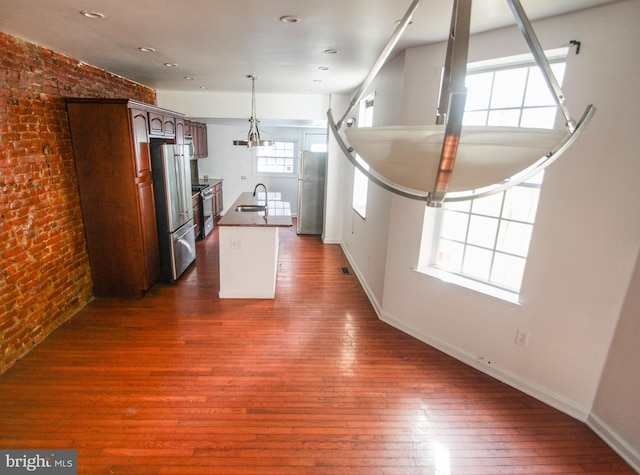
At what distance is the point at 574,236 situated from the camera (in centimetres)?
217

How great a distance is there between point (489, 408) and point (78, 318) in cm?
375

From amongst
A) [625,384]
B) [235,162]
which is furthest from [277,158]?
[625,384]

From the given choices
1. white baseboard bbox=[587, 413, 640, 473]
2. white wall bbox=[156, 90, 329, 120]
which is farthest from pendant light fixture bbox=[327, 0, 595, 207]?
white wall bbox=[156, 90, 329, 120]

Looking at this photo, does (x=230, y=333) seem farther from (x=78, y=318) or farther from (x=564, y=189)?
(x=564, y=189)

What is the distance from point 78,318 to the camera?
132 inches

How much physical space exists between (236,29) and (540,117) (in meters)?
2.25

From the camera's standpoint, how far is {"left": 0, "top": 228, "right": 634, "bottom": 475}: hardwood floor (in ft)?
6.39

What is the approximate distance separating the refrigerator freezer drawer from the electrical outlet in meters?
3.73

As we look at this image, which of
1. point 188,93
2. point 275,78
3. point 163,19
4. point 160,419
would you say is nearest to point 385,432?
point 160,419

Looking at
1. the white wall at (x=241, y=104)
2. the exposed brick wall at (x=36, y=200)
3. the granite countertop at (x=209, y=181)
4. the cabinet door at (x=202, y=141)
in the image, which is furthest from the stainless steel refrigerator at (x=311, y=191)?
the exposed brick wall at (x=36, y=200)

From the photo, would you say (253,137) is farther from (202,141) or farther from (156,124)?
(202,141)

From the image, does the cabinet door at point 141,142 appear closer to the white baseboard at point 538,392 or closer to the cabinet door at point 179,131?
the cabinet door at point 179,131

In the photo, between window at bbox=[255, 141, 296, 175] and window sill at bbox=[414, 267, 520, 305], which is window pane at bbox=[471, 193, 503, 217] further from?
window at bbox=[255, 141, 296, 175]

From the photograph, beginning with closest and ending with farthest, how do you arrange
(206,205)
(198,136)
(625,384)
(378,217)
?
1. (625,384)
2. (378,217)
3. (206,205)
4. (198,136)
